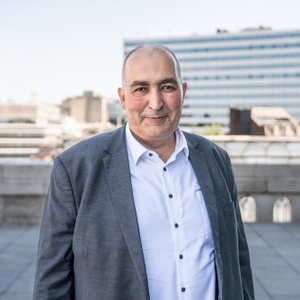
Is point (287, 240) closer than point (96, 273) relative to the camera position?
No

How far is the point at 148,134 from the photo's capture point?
1.91 m

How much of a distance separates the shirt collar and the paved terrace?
113 inches

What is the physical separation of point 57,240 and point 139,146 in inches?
19.9

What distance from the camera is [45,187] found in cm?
739

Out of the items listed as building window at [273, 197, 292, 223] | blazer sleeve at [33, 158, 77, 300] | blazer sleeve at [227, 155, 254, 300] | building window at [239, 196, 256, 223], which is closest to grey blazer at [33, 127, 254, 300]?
blazer sleeve at [33, 158, 77, 300]

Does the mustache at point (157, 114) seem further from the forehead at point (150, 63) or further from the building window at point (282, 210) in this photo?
the building window at point (282, 210)

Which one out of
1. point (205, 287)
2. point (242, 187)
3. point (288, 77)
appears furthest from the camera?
point (288, 77)

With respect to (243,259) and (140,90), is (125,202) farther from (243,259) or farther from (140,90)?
(243,259)

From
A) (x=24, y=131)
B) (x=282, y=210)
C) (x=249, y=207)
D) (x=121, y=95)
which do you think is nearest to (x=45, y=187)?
(x=249, y=207)

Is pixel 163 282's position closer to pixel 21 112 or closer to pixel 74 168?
pixel 74 168

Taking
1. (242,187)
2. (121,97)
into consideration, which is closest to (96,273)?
(121,97)

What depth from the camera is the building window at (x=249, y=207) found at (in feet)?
25.1

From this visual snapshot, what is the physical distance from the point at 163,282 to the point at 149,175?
434mm

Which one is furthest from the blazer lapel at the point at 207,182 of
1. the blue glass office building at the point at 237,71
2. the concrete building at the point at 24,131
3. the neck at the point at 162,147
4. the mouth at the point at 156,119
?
the concrete building at the point at 24,131
